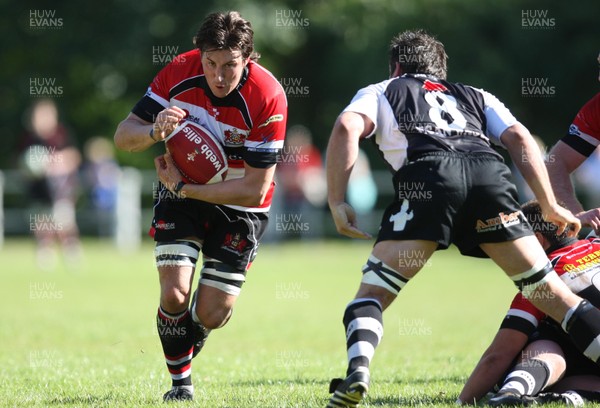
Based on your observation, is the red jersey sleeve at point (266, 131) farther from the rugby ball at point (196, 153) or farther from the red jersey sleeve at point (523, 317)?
the red jersey sleeve at point (523, 317)

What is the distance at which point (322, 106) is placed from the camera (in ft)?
103

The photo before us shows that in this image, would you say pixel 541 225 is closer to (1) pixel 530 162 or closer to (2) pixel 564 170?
(1) pixel 530 162

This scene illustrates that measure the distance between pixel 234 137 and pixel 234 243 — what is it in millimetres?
694

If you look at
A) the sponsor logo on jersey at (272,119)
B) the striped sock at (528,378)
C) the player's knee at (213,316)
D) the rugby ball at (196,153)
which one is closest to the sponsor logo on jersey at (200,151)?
the rugby ball at (196,153)

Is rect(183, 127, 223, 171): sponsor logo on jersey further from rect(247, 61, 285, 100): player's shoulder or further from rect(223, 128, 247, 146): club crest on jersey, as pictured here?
rect(247, 61, 285, 100): player's shoulder

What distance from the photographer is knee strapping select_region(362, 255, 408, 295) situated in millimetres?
4973

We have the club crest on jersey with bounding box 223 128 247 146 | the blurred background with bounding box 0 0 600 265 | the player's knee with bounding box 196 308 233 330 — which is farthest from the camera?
the blurred background with bounding box 0 0 600 265

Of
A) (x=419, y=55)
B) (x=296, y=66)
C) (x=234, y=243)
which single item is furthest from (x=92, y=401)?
(x=296, y=66)

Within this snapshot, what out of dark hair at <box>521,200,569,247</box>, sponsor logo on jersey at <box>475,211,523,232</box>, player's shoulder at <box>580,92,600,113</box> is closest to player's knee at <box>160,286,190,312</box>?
sponsor logo on jersey at <box>475,211,523,232</box>

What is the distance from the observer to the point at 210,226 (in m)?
6.32

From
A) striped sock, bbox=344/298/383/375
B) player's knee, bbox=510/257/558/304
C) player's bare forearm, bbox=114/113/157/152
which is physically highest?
player's bare forearm, bbox=114/113/157/152

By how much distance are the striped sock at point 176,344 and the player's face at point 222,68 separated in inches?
55.9

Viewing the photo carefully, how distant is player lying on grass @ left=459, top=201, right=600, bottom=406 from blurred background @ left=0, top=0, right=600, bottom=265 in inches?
611

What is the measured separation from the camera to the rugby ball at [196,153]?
5.94 meters
